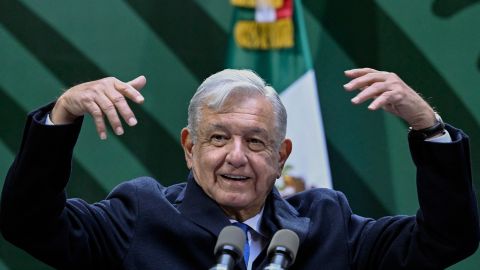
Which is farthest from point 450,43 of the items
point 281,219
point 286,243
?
point 286,243

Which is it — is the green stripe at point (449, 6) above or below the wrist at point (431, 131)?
below

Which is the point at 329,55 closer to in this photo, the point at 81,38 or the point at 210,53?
the point at 210,53

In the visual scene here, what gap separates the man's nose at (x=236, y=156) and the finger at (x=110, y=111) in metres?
0.51

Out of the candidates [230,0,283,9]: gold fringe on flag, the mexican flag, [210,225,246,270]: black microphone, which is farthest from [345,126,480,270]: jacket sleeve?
[230,0,283,9]: gold fringe on flag

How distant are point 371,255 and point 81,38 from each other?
2.46 meters

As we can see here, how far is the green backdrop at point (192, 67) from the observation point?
488cm

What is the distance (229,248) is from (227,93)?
2.81 feet

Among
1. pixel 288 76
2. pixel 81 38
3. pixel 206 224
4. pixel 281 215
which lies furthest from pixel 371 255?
pixel 81 38

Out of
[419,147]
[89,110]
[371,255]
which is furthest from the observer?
[371,255]

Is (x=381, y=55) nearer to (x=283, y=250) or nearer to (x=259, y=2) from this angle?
(x=259, y=2)

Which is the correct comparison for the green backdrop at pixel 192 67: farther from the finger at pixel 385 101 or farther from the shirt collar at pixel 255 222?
the finger at pixel 385 101

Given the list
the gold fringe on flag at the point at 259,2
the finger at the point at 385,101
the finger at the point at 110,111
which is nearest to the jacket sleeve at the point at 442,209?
the finger at the point at 385,101

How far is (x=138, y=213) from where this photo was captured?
298 centimetres

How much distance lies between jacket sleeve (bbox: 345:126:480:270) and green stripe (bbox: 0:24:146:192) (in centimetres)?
231
